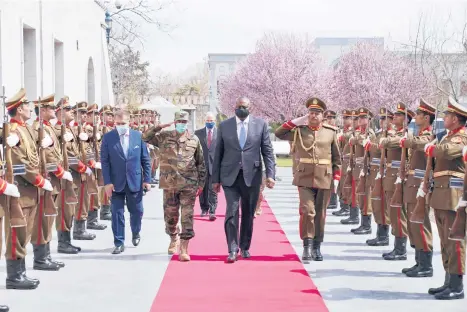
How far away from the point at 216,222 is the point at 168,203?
4.17 m

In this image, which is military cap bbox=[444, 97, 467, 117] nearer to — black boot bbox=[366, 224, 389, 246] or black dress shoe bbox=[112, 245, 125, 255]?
black boot bbox=[366, 224, 389, 246]

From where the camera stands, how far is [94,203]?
13.8 meters

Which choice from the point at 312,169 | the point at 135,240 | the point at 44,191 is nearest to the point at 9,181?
the point at 44,191

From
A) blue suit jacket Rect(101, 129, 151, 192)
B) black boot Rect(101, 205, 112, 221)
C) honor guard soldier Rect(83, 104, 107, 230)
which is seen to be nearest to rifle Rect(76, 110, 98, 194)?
honor guard soldier Rect(83, 104, 107, 230)

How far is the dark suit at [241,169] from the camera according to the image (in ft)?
34.5

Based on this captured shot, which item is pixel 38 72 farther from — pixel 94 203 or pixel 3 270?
pixel 3 270

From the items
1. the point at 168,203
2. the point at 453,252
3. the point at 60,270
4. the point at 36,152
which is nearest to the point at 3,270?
the point at 60,270

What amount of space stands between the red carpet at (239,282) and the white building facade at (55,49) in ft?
25.5

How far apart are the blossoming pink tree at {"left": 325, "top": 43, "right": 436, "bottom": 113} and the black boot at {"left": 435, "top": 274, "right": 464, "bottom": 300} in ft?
115

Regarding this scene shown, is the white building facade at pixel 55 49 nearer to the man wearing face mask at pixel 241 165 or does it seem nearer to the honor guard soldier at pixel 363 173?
the honor guard soldier at pixel 363 173

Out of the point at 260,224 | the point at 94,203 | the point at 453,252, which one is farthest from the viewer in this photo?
the point at 260,224

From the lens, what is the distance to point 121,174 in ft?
37.1

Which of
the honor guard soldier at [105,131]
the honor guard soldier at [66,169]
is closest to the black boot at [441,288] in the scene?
the honor guard soldier at [66,169]

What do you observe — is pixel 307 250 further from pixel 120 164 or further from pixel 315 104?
pixel 120 164
